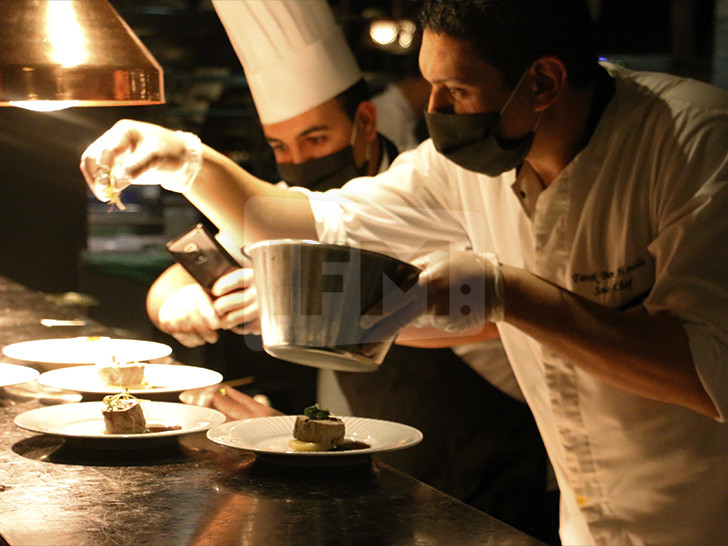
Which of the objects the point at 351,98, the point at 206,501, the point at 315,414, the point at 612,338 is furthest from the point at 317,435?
the point at 351,98

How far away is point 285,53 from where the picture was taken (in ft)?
9.20

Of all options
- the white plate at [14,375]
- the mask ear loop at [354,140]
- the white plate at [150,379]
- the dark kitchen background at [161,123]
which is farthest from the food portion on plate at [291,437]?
the dark kitchen background at [161,123]

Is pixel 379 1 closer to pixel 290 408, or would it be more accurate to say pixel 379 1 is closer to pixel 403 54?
pixel 403 54

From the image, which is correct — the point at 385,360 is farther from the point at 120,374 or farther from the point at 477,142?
the point at 477,142

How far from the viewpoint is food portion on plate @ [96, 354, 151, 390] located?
1993mm

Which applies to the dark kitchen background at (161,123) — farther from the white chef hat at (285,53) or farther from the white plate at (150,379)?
the white plate at (150,379)

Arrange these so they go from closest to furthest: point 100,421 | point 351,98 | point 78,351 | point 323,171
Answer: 1. point 100,421
2. point 78,351
3. point 323,171
4. point 351,98

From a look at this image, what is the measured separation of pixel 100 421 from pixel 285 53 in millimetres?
1428

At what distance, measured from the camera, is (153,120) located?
4547 mm

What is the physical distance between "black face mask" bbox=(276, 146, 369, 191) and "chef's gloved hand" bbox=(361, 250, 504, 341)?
1186 millimetres

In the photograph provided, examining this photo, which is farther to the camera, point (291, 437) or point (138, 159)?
point (138, 159)

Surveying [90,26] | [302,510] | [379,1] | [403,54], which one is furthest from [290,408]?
[379,1]

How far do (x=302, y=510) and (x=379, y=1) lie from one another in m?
7.07

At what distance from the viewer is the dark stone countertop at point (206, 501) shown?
1233 mm
